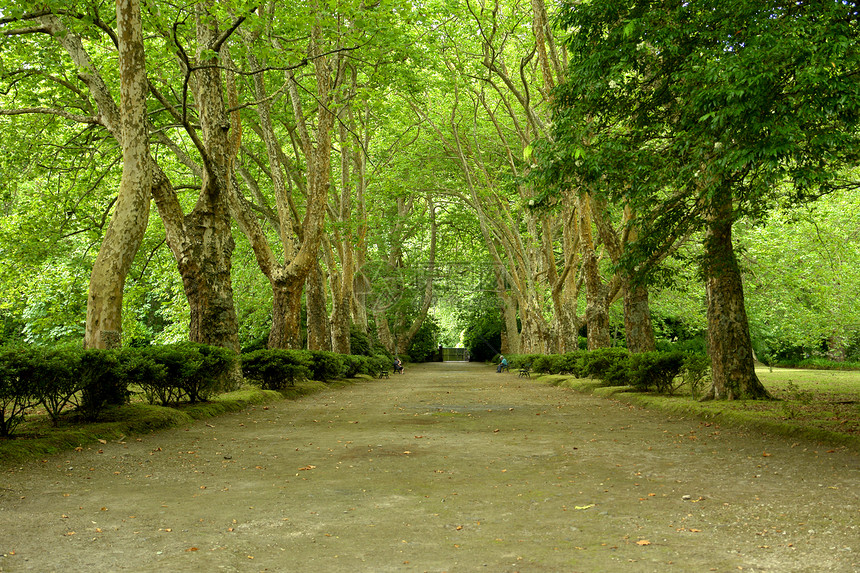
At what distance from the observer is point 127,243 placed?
991 cm

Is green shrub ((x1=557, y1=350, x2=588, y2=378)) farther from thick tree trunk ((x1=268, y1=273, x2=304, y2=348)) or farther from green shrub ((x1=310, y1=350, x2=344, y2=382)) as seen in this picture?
thick tree trunk ((x1=268, y1=273, x2=304, y2=348))

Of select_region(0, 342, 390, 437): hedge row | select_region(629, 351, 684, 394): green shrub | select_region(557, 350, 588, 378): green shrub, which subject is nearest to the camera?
select_region(0, 342, 390, 437): hedge row

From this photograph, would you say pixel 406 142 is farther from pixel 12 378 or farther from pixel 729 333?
pixel 12 378

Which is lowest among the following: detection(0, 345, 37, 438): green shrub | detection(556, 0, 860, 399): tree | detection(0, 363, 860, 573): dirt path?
detection(0, 363, 860, 573): dirt path

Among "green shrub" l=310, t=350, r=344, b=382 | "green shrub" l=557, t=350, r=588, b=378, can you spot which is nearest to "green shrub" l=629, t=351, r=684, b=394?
"green shrub" l=557, t=350, r=588, b=378

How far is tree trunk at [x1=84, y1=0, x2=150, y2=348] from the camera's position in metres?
9.84

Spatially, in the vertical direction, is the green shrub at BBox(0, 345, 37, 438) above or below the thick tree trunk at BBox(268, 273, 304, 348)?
below

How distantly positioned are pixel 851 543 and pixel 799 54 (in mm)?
4793

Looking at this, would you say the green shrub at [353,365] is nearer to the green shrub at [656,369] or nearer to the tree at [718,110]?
the green shrub at [656,369]

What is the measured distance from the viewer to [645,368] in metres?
14.3

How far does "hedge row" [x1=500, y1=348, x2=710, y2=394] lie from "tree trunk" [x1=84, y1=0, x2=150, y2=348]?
10.0m

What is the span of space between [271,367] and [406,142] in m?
17.4

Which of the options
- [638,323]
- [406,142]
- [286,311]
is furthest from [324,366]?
[406,142]

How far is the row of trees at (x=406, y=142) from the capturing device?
26.5 ft
